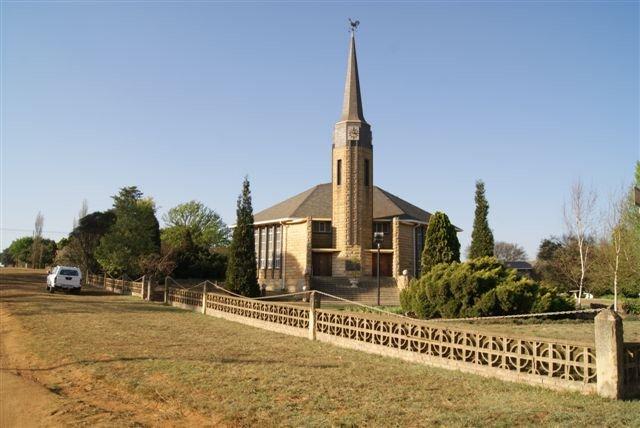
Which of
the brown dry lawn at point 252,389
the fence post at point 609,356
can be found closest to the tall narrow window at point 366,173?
the brown dry lawn at point 252,389

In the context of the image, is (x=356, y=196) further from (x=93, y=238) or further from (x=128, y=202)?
(x=93, y=238)

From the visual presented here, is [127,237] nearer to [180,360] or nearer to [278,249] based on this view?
[278,249]

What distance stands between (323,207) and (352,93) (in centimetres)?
881

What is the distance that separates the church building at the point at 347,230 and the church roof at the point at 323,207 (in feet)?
0.26

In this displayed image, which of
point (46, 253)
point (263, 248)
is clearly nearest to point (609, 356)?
point (263, 248)

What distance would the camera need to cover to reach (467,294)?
17.7 metres

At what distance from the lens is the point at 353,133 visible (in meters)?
38.2

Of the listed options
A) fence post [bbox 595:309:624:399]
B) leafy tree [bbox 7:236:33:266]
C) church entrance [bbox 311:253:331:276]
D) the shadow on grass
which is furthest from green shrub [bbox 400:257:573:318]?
leafy tree [bbox 7:236:33:266]

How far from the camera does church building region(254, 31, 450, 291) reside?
123 feet

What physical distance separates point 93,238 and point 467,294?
35.6m

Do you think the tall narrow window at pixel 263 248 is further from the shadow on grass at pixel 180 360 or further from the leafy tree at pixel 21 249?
the leafy tree at pixel 21 249

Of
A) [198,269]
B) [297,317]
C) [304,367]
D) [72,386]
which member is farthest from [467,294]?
[198,269]

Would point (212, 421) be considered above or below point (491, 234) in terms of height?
below

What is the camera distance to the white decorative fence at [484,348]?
7.56 m
